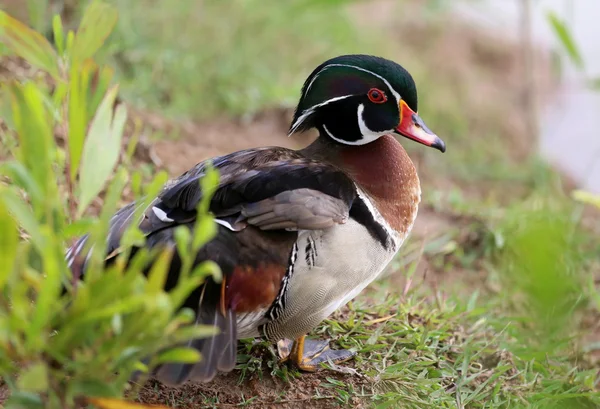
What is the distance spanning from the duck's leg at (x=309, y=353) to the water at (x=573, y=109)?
10.4ft

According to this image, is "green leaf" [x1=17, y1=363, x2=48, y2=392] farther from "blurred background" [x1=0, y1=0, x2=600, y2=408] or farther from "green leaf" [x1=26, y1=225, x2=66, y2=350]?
"blurred background" [x1=0, y1=0, x2=600, y2=408]

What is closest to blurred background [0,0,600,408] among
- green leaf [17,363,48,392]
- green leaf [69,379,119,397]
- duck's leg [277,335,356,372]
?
duck's leg [277,335,356,372]

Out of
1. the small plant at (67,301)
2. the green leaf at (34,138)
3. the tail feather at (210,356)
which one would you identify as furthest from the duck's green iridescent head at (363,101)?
the green leaf at (34,138)

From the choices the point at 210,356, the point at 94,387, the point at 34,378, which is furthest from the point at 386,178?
the point at 34,378

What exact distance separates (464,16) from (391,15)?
86 centimetres

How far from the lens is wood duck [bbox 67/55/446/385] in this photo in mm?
1912

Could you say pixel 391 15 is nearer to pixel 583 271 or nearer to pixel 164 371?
pixel 583 271

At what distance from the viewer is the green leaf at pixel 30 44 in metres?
1.92

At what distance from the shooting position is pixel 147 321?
4.42 feet

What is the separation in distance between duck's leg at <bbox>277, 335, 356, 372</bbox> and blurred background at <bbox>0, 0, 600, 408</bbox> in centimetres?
40

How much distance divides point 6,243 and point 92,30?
803 millimetres

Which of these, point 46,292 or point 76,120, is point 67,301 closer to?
point 46,292

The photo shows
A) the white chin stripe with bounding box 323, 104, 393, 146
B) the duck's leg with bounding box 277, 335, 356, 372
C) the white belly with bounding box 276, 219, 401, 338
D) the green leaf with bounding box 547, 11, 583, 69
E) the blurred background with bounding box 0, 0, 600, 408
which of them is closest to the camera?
the white belly with bounding box 276, 219, 401, 338

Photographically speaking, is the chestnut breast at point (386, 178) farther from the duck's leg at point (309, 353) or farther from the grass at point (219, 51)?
the grass at point (219, 51)
